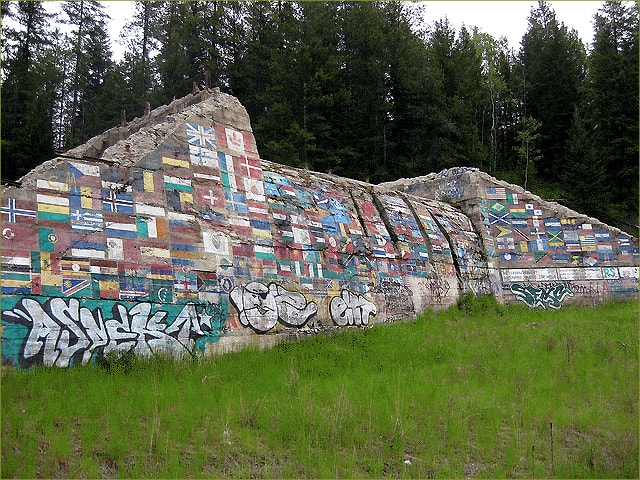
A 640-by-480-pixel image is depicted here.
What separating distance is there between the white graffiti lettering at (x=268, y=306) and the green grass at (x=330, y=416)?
0.63m

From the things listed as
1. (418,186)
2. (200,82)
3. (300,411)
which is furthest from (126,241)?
(200,82)

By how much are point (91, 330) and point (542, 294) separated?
16191 millimetres

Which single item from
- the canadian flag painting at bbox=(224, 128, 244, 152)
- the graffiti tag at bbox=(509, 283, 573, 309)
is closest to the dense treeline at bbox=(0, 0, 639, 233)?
the graffiti tag at bbox=(509, 283, 573, 309)

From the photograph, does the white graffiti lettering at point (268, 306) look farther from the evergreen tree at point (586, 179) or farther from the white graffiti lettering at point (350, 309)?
the evergreen tree at point (586, 179)

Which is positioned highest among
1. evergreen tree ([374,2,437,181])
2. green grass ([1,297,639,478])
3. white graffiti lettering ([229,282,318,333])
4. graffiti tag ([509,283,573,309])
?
evergreen tree ([374,2,437,181])

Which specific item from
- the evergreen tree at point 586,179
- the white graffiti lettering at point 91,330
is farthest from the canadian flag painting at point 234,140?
the evergreen tree at point 586,179

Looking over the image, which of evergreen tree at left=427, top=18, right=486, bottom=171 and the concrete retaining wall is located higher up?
evergreen tree at left=427, top=18, right=486, bottom=171

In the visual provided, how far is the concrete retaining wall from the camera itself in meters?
10.1

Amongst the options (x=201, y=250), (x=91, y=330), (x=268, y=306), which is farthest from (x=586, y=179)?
(x=91, y=330)

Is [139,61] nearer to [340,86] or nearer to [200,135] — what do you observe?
[340,86]

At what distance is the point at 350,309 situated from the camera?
14938mm

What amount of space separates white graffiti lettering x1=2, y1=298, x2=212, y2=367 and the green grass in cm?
37

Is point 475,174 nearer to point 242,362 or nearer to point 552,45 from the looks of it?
point 242,362

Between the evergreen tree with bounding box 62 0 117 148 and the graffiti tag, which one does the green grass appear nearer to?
the graffiti tag
